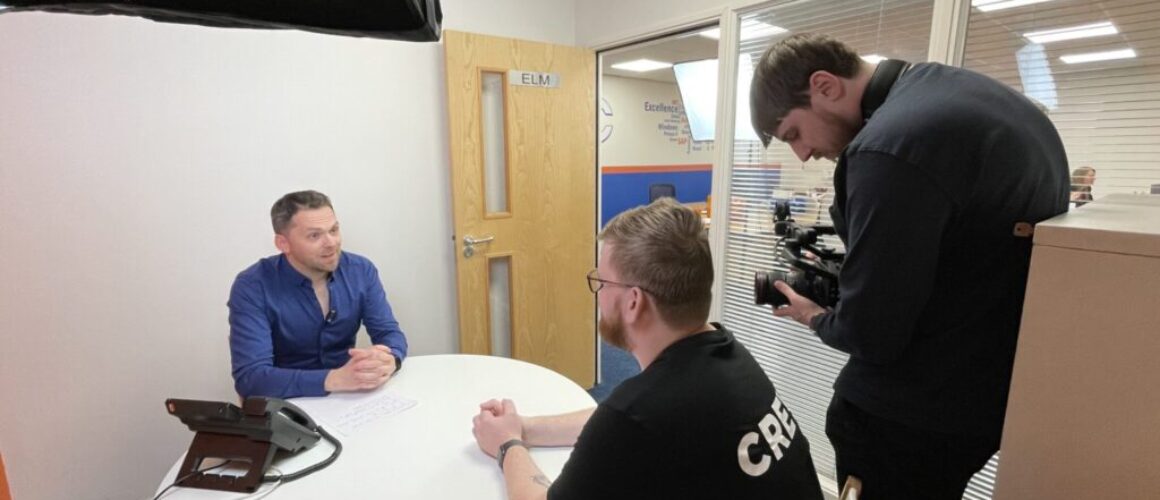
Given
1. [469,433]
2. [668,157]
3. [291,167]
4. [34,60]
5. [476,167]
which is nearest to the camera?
[469,433]

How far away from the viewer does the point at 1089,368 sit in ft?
1.95

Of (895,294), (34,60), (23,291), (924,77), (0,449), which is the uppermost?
(34,60)

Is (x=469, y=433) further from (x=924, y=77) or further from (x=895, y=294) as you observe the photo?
(x=924, y=77)

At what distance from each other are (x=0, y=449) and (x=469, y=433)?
176 centimetres

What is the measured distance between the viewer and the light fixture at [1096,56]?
134 cm

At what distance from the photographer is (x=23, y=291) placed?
67.2 inches

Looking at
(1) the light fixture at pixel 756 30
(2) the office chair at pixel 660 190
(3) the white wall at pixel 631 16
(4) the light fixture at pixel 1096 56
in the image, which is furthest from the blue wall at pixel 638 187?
(4) the light fixture at pixel 1096 56

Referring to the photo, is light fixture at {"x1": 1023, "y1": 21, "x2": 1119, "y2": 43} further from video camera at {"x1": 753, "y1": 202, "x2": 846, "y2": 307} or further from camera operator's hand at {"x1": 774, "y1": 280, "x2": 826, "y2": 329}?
camera operator's hand at {"x1": 774, "y1": 280, "x2": 826, "y2": 329}

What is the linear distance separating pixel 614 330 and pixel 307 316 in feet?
3.87

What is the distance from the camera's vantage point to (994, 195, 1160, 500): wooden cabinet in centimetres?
56

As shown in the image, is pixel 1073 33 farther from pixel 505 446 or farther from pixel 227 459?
pixel 227 459

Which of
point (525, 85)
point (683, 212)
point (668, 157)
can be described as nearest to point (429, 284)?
point (525, 85)

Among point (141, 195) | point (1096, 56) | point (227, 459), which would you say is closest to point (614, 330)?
point (227, 459)

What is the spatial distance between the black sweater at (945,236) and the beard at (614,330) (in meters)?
0.42
